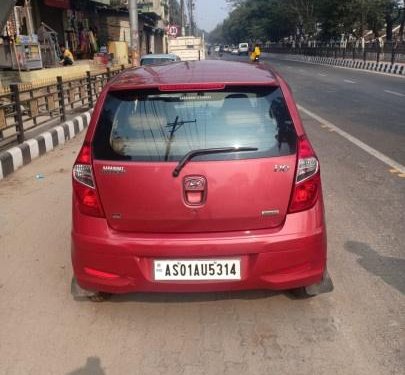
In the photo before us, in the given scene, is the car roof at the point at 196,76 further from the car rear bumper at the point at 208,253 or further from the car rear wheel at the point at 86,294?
the car rear wheel at the point at 86,294

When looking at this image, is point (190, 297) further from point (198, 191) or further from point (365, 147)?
point (365, 147)

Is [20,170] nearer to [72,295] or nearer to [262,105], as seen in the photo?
[72,295]

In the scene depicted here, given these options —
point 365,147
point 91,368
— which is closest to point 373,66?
point 365,147

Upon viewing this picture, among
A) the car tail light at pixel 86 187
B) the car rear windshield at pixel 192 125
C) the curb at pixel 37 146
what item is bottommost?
the curb at pixel 37 146

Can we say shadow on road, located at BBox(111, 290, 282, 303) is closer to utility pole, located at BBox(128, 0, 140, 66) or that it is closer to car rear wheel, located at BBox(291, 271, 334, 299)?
car rear wheel, located at BBox(291, 271, 334, 299)

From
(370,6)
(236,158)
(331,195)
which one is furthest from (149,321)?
(370,6)

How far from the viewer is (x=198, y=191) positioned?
3.00 meters

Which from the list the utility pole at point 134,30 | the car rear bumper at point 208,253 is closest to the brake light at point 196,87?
the car rear bumper at point 208,253

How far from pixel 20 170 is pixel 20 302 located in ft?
15.7

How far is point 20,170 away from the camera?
807 centimetres

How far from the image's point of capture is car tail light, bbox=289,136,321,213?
308 centimetres

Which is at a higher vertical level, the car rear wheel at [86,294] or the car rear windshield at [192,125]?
the car rear windshield at [192,125]

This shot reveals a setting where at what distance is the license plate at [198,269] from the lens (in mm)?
3061

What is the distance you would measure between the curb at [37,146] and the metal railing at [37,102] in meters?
0.30
